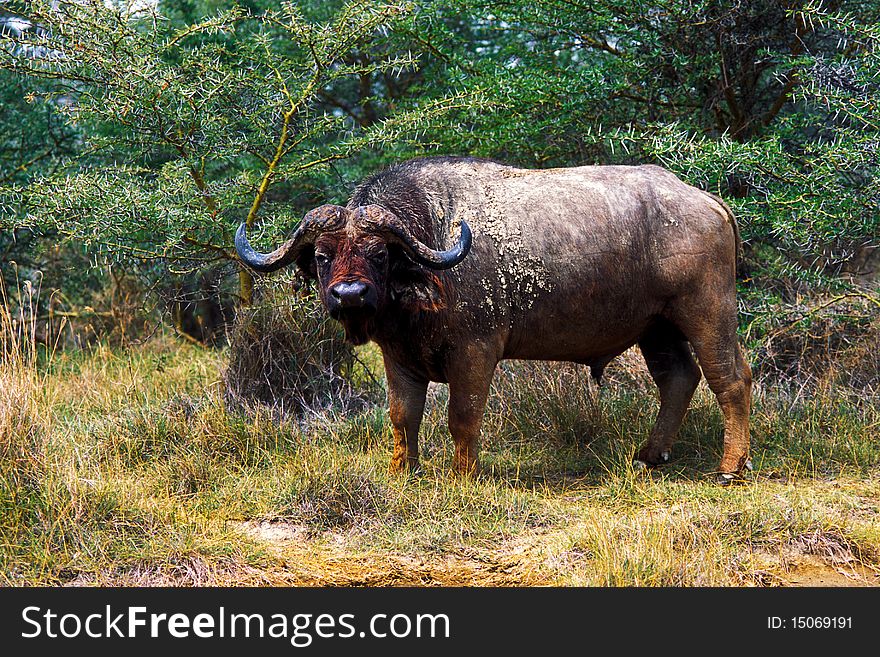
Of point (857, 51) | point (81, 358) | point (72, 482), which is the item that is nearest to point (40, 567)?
point (72, 482)

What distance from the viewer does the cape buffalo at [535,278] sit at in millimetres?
5898

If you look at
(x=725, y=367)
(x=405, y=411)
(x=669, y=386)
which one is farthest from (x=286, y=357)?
(x=725, y=367)

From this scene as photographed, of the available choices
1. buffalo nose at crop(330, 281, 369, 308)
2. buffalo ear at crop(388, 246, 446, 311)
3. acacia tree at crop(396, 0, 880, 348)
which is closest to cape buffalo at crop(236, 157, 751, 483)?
buffalo ear at crop(388, 246, 446, 311)

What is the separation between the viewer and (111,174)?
845 cm

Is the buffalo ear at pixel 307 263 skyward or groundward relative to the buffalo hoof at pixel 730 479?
skyward

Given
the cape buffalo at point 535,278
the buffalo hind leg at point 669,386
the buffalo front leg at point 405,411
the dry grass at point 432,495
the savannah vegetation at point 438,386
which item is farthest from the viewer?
the buffalo hind leg at point 669,386

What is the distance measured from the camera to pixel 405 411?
6262 millimetres

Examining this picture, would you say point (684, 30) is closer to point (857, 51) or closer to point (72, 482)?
point (857, 51)

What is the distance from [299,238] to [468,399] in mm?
1457

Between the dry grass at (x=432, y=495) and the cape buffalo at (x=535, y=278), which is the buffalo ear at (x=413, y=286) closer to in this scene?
the cape buffalo at (x=535, y=278)

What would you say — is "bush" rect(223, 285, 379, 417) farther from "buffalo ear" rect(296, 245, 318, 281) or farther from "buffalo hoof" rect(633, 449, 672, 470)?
"buffalo hoof" rect(633, 449, 672, 470)

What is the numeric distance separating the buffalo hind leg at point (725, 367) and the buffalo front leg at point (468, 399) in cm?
142

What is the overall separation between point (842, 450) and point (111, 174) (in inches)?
253

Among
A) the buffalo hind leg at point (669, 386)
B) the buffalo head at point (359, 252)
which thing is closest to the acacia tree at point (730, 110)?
the buffalo hind leg at point (669, 386)
